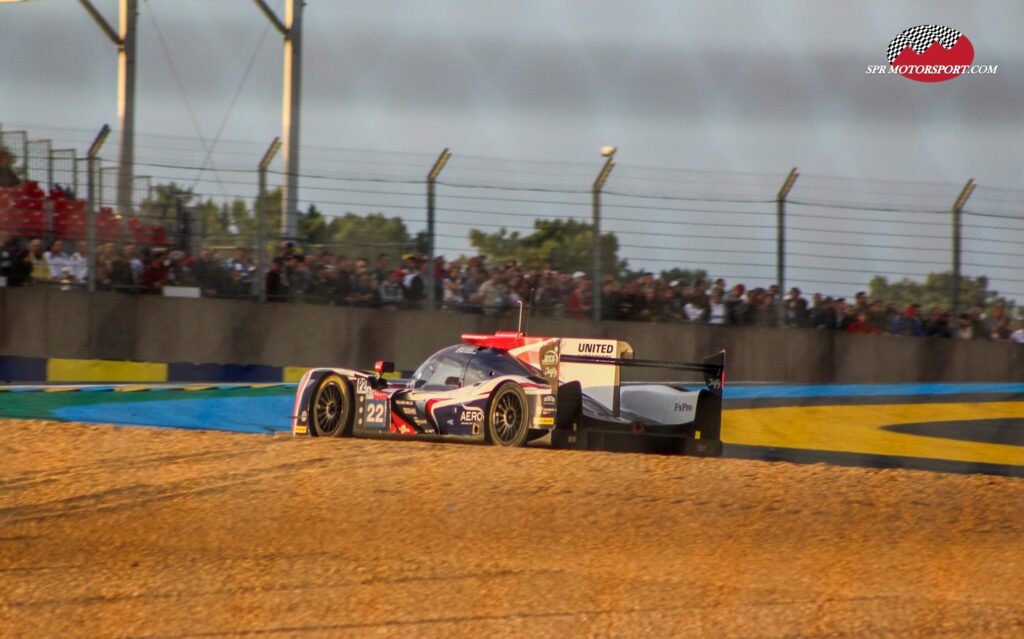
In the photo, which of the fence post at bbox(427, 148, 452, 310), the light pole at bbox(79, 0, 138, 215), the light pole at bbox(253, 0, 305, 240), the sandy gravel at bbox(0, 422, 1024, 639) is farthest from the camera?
the fence post at bbox(427, 148, 452, 310)

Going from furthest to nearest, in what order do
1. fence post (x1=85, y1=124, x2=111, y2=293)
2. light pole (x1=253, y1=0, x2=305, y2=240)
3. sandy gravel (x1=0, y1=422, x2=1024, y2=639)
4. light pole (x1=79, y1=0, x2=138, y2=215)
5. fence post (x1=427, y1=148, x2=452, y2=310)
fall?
fence post (x1=427, y1=148, x2=452, y2=310) < fence post (x1=85, y1=124, x2=111, y2=293) < light pole (x1=79, y1=0, x2=138, y2=215) < light pole (x1=253, y1=0, x2=305, y2=240) < sandy gravel (x1=0, y1=422, x2=1024, y2=639)

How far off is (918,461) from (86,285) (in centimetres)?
808

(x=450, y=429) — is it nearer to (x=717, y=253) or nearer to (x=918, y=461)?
(x=918, y=461)

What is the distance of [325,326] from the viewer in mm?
11375

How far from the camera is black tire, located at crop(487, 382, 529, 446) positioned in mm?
6449

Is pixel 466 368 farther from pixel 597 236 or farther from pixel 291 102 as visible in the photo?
pixel 597 236

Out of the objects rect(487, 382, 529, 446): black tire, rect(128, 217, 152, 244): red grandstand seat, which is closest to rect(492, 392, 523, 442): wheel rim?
rect(487, 382, 529, 446): black tire

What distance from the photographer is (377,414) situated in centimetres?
679

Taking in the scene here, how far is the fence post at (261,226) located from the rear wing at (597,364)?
5037 millimetres

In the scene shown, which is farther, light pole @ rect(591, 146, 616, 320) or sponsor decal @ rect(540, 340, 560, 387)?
light pole @ rect(591, 146, 616, 320)

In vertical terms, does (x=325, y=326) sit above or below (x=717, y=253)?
below

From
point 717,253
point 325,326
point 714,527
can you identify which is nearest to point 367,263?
point 325,326

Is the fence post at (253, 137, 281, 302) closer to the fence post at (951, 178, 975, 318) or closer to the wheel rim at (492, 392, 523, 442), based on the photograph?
the wheel rim at (492, 392, 523, 442)

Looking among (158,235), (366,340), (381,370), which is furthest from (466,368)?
(158,235)
